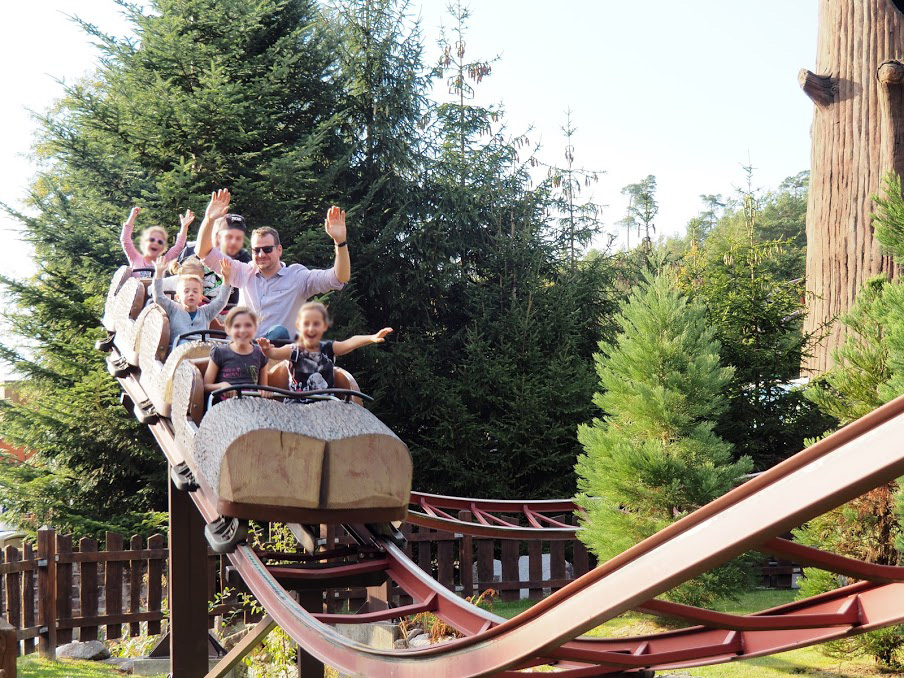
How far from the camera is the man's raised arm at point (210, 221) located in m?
5.14

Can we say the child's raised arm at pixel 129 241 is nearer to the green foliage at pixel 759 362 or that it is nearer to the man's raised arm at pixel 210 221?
the man's raised arm at pixel 210 221

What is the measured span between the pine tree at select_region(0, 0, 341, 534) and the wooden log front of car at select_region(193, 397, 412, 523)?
5.73 m

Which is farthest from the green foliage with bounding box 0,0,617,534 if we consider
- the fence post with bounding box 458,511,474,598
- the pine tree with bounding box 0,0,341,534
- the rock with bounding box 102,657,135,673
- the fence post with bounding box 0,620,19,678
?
the fence post with bounding box 0,620,19,678

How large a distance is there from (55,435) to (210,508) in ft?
20.5

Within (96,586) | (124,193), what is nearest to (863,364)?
(96,586)

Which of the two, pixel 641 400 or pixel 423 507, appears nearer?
pixel 641 400

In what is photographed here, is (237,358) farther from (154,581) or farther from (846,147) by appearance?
(846,147)

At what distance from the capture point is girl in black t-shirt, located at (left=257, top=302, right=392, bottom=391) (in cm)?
416

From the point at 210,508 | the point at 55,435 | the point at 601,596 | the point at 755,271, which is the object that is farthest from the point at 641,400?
the point at 55,435

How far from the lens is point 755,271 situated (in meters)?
9.41

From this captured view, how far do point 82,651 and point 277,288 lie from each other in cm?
402

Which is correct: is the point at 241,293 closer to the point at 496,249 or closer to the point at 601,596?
the point at 601,596

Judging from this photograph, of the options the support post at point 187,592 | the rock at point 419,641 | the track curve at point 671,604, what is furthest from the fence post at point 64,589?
the track curve at point 671,604

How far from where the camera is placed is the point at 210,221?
5.16m
